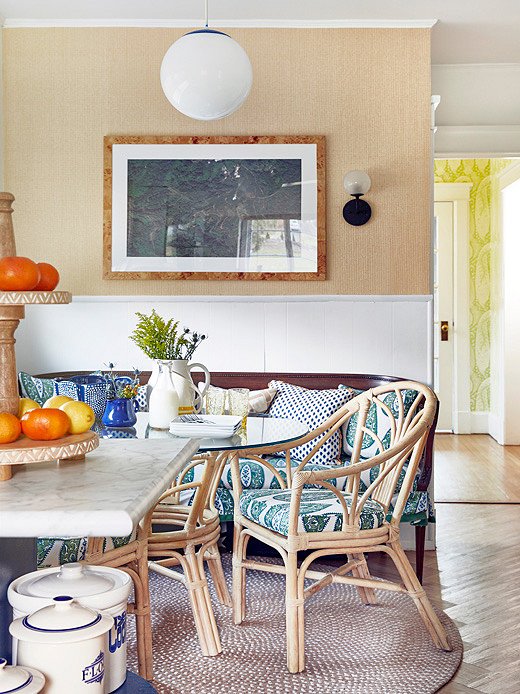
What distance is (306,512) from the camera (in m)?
2.73

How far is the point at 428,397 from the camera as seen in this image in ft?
9.83

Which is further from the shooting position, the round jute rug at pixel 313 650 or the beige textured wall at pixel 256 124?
the beige textured wall at pixel 256 124

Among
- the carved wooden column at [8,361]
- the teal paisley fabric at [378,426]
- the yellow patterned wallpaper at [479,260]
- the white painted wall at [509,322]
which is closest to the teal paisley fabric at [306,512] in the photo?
the teal paisley fabric at [378,426]

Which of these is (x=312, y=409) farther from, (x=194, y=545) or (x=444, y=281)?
(x=444, y=281)

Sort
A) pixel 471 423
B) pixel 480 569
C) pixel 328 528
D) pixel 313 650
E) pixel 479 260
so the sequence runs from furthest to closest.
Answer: pixel 479 260, pixel 471 423, pixel 480 569, pixel 313 650, pixel 328 528

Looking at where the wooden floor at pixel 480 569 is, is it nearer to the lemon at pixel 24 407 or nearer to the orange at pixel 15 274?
the lemon at pixel 24 407

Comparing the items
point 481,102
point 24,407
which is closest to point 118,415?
point 24,407

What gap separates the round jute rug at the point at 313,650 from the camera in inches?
102

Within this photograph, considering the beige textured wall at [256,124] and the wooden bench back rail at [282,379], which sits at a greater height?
the beige textured wall at [256,124]

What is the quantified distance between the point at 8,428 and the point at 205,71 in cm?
170

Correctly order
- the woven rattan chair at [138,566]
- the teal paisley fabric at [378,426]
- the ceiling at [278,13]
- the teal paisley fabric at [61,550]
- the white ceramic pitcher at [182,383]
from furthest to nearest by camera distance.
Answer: the ceiling at [278,13], the teal paisley fabric at [378,426], the white ceramic pitcher at [182,383], the teal paisley fabric at [61,550], the woven rattan chair at [138,566]

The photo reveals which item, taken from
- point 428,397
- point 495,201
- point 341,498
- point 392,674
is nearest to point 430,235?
point 428,397

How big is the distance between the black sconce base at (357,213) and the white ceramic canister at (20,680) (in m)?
3.53

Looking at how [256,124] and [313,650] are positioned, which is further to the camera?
[256,124]
